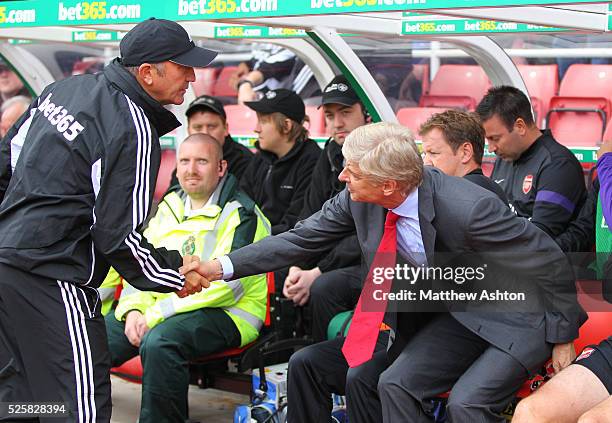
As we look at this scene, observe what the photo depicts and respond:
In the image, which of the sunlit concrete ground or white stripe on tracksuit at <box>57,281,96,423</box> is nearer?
white stripe on tracksuit at <box>57,281,96,423</box>

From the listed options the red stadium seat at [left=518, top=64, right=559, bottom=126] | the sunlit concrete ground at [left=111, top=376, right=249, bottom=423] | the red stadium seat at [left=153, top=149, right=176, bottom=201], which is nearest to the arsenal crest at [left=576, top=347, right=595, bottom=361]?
the sunlit concrete ground at [left=111, top=376, right=249, bottom=423]

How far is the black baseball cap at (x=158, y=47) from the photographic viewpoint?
3676 mm

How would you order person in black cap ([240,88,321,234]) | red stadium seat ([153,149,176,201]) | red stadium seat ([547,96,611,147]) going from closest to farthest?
1. person in black cap ([240,88,321,234])
2. red stadium seat ([547,96,611,147])
3. red stadium seat ([153,149,176,201])

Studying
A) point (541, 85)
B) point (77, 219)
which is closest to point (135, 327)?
point (77, 219)

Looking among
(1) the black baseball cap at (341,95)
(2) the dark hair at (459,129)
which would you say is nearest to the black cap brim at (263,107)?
(1) the black baseball cap at (341,95)

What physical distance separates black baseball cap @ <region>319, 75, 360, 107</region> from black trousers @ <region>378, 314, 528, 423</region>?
225cm

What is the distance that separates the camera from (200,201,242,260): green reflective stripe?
5.14 meters

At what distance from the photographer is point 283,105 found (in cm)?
644

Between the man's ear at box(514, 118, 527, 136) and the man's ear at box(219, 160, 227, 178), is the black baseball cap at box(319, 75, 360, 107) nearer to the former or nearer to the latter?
the man's ear at box(219, 160, 227, 178)

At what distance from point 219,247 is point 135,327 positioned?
1.94 ft

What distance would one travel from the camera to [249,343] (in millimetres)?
5207

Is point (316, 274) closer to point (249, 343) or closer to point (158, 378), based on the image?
point (249, 343)

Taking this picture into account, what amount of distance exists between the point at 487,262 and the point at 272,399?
1.46m

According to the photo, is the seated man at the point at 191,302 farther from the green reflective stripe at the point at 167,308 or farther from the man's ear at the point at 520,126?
the man's ear at the point at 520,126
